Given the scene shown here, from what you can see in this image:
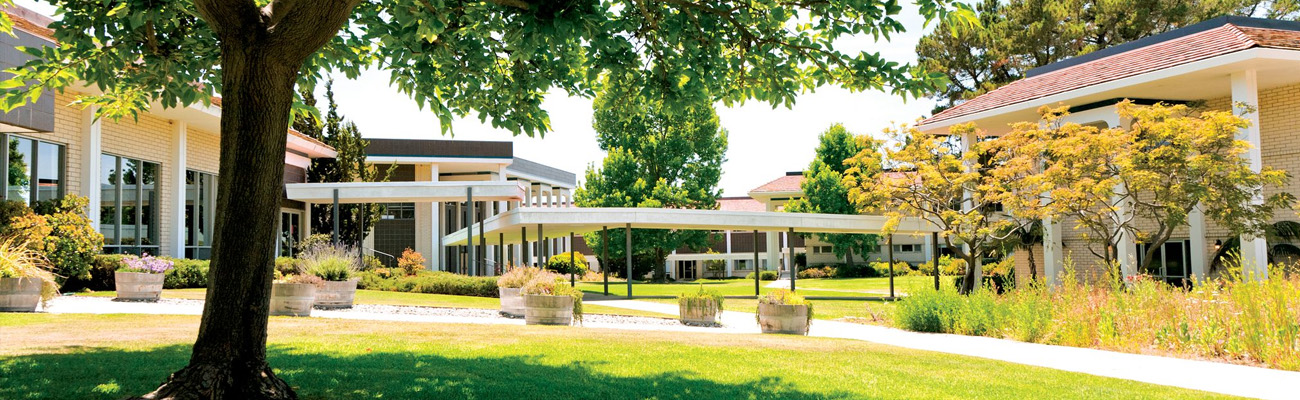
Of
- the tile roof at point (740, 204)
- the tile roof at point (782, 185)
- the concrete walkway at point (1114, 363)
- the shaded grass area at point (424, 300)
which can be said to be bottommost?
the concrete walkway at point (1114, 363)

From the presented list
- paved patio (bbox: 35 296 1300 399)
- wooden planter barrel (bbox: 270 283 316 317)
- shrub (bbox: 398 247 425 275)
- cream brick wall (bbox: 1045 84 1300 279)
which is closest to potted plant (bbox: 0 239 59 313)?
paved patio (bbox: 35 296 1300 399)

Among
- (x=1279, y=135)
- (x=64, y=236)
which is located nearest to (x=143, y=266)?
(x=64, y=236)

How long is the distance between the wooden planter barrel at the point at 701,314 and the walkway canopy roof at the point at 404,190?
10.4m

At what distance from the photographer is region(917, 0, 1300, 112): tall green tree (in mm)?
35281

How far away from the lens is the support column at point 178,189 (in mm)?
21703

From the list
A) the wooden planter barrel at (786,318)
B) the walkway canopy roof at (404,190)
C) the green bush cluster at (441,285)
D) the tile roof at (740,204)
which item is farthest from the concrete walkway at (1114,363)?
the tile roof at (740,204)

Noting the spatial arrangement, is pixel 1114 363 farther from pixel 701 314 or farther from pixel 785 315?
pixel 701 314

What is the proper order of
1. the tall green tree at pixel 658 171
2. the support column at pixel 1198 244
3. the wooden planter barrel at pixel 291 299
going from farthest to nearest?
the tall green tree at pixel 658 171 < the support column at pixel 1198 244 < the wooden planter barrel at pixel 291 299

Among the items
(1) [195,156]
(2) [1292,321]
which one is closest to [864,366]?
(2) [1292,321]

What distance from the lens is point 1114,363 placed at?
374 inches

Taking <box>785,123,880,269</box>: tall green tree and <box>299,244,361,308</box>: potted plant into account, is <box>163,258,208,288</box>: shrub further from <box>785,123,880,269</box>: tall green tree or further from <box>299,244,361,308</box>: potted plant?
<box>785,123,880,269</box>: tall green tree

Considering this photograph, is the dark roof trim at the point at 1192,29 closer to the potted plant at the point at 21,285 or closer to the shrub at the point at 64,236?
the potted plant at the point at 21,285

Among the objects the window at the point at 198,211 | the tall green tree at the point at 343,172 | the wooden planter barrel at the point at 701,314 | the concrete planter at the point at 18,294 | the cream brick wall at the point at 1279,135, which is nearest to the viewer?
the concrete planter at the point at 18,294

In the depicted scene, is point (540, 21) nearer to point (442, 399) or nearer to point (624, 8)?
point (624, 8)
